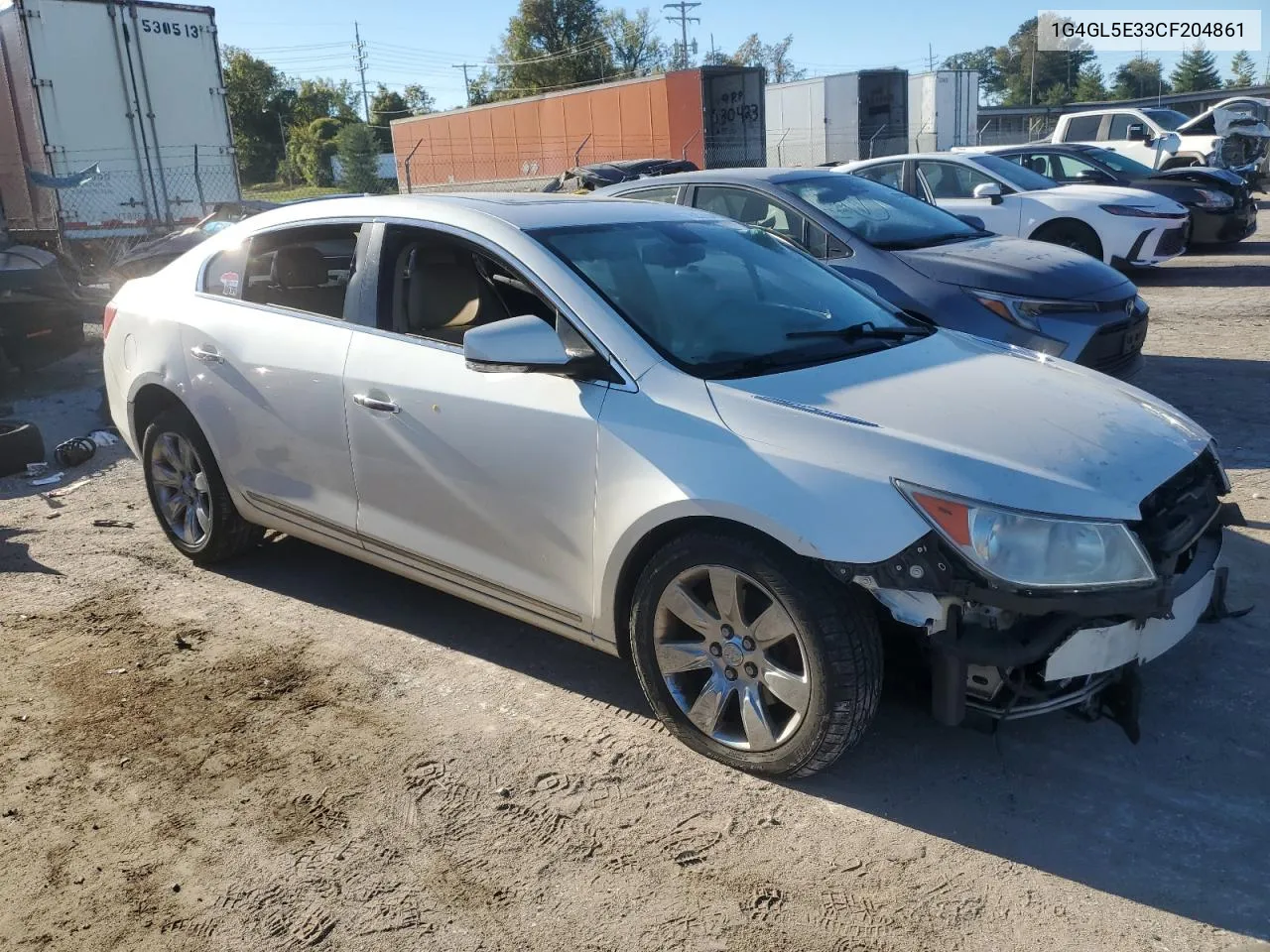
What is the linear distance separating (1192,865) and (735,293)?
228 centimetres

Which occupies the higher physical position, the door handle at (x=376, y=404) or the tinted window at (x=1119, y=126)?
the tinted window at (x=1119, y=126)

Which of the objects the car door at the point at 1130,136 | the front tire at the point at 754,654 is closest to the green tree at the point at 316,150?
the car door at the point at 1130,136

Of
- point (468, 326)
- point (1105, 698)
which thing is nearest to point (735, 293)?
point (468, 326)

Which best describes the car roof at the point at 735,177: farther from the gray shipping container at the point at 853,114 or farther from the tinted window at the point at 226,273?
the gray shipping container at the point at 853,114

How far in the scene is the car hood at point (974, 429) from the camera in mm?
2922

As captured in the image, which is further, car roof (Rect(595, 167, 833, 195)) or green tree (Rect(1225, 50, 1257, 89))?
green tree (Rect(1225, 50, 1257, 89))

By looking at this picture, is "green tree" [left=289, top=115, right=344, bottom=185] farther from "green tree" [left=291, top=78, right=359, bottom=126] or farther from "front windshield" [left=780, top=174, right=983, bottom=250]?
"front windshield" [left=780, top=174, right=983, bottom=250]

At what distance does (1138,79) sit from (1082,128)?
305 ft

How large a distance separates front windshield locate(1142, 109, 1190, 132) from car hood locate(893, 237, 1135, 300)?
49.4 ft

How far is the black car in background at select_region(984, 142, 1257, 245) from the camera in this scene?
581 inches

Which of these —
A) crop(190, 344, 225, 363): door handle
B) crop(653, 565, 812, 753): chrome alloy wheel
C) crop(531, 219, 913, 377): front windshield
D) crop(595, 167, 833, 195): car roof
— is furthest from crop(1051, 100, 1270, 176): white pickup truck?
crop(653, 565, 812, 753): chrome alloy wheel

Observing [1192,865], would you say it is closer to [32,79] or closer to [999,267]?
[999,267]

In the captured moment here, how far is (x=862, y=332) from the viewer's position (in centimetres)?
394

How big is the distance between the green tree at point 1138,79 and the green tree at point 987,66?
46.1 feet
